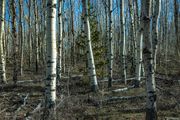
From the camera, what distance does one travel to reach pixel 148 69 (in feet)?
26.1

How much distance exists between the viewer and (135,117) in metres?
8.94

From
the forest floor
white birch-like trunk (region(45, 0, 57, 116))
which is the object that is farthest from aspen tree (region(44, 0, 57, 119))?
the forest floor

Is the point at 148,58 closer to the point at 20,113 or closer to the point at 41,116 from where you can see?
the point at 41,116

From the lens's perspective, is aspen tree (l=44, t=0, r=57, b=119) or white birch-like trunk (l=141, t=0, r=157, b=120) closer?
white birch-like trunk (l=141, t=0, r=157, b=120)

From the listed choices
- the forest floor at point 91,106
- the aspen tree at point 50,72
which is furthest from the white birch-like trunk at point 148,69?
the aspen tree at point 50,72

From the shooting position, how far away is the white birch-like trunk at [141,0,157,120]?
7.82 metres

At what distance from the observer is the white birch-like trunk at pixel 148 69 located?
7.82 meters

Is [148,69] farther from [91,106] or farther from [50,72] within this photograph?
[91,106]

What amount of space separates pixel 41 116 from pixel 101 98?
3657 millimetres

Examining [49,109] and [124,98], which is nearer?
[49,109]

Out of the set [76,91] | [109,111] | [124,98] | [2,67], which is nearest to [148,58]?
[109,111]

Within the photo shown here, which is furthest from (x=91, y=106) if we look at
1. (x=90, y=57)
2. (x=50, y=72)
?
(x=90, y=57)

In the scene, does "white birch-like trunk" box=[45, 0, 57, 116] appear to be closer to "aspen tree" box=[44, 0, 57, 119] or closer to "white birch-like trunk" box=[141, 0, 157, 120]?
"aspen tree" box=[44, 0, 57, 119]

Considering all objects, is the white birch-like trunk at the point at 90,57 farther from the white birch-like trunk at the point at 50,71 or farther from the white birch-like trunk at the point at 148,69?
the white birch-like trunk at the point at 148,69
